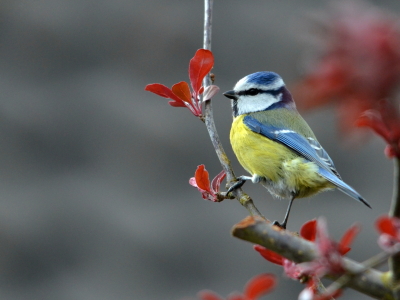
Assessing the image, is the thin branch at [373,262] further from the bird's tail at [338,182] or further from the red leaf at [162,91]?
the bird's tail at [338,182]

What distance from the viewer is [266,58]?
313cm

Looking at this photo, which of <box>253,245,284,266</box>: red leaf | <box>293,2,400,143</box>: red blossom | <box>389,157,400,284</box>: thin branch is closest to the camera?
<box>293,2,400,143</box>: red blossom

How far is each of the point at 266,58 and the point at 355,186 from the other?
34.6 inches

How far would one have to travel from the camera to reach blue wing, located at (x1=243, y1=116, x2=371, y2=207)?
2047mm

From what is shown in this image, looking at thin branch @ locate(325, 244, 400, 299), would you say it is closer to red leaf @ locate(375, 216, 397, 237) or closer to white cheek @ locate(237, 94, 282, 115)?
red leaf @ locate(375, 216, 397, 237)

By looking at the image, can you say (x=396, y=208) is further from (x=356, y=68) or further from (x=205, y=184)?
(x=205, y=184)

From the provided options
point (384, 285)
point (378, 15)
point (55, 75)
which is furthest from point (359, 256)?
point (378, 15)

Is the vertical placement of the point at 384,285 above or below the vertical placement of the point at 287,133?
below

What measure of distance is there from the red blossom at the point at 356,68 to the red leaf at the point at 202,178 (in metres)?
0.76

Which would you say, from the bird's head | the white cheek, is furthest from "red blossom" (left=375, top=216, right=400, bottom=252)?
the white cheek

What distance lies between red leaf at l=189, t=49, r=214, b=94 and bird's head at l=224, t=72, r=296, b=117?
93 centimetres

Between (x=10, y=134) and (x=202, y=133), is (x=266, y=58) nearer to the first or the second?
(x=202, y=133)

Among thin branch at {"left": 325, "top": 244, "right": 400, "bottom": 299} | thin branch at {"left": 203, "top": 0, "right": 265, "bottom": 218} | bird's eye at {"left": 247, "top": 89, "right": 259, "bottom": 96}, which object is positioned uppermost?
bird's eye at {"left": 247, "top": 89, "right": 259, "bottom": 96}

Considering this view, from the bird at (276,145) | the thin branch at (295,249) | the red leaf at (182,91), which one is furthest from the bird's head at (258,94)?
the thin branch at (295,249)
